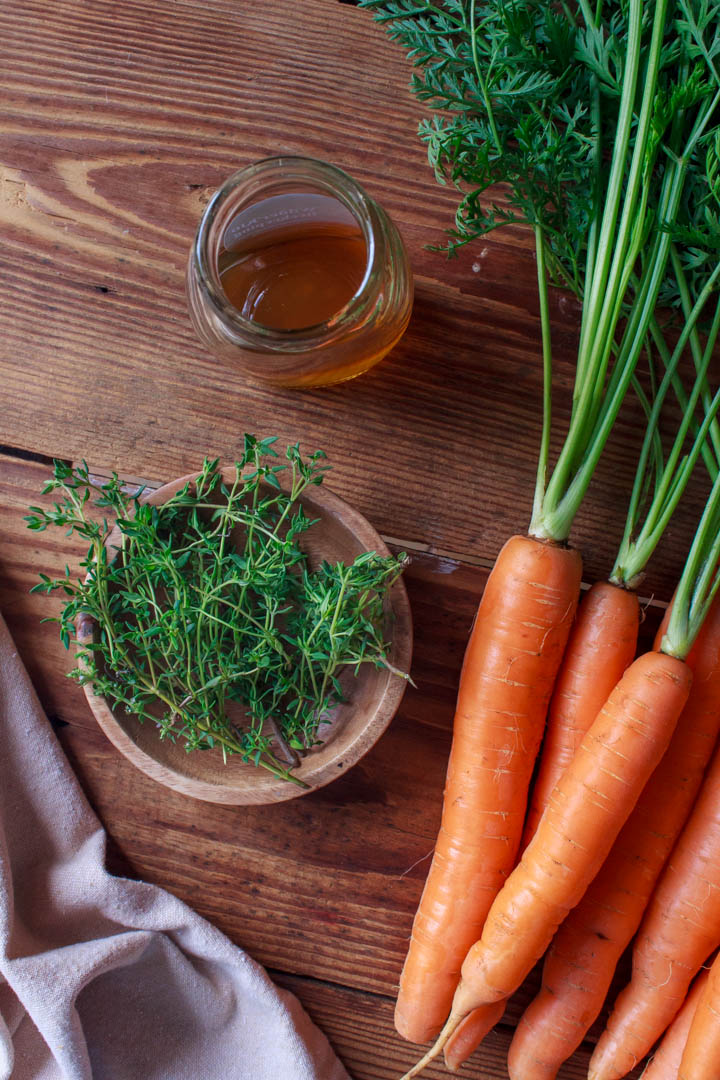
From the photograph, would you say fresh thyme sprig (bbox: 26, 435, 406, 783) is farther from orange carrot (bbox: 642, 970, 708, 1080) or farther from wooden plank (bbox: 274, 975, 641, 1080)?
orange carrot (bbox: 642, 970, 708, 1080)

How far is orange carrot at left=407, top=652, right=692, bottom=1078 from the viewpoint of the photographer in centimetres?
92

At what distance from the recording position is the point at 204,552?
94 centimetres

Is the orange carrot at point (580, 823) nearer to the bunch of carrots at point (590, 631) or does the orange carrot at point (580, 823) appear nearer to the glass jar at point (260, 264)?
the bunch of carrots at point (590, 631)

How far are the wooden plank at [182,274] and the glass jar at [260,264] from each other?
11 centimetres

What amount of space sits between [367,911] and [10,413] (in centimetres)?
80

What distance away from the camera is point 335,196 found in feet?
3.04

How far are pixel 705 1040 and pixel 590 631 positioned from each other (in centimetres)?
49

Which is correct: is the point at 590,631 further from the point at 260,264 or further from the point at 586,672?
the point at 260,264

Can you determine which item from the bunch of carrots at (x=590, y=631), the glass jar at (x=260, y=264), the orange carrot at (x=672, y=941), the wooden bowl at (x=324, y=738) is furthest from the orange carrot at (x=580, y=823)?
the glass jar at (x=260, y=264)

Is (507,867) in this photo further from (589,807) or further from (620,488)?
(620,488)

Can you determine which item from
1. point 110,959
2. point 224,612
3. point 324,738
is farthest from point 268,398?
point 110,959

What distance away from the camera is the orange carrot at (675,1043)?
101 cm

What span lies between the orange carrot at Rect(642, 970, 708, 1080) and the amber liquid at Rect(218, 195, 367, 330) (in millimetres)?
939

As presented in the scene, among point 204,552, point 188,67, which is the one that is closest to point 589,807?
point 204,552
